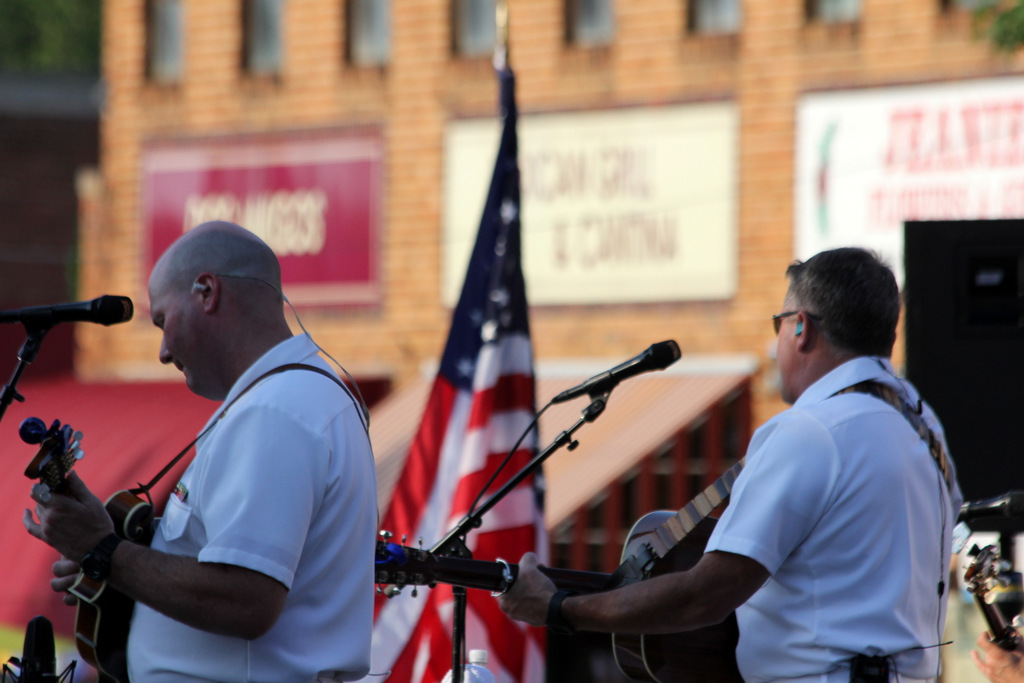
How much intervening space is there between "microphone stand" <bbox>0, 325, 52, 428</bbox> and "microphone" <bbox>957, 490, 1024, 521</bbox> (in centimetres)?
238

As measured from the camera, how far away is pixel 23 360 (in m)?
3.24

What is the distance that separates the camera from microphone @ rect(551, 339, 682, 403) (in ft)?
11.9

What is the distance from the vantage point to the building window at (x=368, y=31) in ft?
41.9

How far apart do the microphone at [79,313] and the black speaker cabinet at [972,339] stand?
9.03 ft

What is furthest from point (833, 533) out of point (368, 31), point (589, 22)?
point (368, 31)

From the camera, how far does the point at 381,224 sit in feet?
40.6

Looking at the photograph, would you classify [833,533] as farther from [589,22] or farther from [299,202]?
[299,202]

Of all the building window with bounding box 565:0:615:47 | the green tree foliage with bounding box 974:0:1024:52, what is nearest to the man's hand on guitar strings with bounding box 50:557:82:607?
the green tree foliage with bounding box 974:0:1024:52

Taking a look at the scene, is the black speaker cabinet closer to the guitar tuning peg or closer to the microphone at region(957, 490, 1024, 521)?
the microphone at region(957, 490, 1024, 521)

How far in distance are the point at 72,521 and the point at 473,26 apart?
10.1m

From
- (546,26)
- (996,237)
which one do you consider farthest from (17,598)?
(996,237)

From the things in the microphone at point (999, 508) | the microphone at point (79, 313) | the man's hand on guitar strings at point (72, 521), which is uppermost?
the microphone at point (79, 313)

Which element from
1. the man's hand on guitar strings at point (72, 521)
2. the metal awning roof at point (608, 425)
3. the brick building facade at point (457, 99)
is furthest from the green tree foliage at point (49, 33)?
the man's hand on guitar strings at point (72, 521)

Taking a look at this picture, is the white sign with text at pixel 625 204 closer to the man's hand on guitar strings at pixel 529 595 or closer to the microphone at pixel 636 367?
the microphone at pixel 636 367
